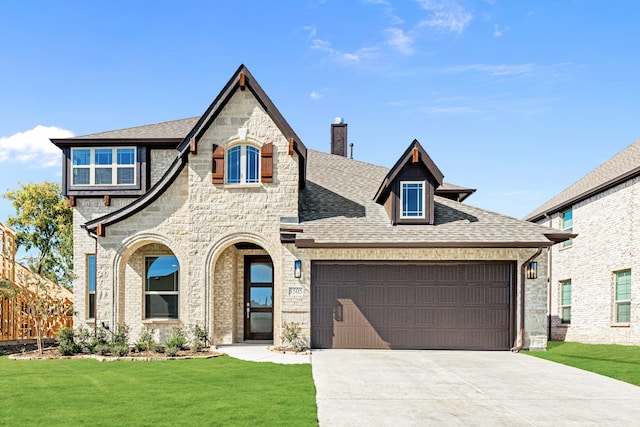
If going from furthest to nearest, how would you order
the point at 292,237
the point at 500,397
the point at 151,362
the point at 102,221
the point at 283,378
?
1. the point at 102,221
2. the point at 292,237
3. the point at 151,362
4. the point at 283,378
5. the point at 500,397

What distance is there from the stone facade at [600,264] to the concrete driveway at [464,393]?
23.5 feet

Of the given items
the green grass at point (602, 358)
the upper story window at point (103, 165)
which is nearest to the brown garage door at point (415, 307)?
the green grass at point (602, 358)

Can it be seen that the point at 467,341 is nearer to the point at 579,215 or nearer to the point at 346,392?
the point at 346,392

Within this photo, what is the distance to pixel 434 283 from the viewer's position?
628 inches

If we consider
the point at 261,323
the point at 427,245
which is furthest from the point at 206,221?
the point at 427,245

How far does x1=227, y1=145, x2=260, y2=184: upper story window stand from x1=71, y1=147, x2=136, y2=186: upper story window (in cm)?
469

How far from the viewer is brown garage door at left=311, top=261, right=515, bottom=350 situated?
15.8 m

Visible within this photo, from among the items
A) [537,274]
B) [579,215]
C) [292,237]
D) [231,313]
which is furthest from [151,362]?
[579,215]

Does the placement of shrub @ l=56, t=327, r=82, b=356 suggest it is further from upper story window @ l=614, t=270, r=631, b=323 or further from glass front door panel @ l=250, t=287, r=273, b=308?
upper story window @ l=614, t=270, r=631, b=323

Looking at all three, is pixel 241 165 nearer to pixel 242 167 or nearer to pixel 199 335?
pixel 242 167

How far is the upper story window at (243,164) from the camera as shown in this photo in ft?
53.4

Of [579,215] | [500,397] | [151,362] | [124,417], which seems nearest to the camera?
[124,417]

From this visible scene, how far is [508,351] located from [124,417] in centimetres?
1149

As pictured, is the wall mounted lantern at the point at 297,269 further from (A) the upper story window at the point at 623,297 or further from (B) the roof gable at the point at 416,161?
(A) the upper story window at the point at 623,297
